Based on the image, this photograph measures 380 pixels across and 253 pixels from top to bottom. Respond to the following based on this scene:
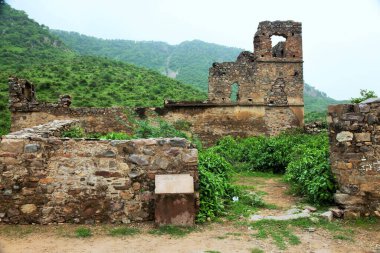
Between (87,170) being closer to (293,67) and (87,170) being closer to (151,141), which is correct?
(151,141)

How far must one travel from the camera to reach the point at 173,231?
483 centimetres

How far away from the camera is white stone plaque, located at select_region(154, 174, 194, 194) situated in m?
4.93

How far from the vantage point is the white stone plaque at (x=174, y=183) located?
493cm

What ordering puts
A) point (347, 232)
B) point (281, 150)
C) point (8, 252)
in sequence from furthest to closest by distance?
point (281, 150) → point (347, 232) → point (8, 252)

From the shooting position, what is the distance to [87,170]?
522 centimetres

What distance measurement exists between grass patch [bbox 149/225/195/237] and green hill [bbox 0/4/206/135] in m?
15.9

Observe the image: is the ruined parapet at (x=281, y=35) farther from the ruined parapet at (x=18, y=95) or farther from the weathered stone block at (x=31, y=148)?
the weathered stone block at (x=31, y=148)

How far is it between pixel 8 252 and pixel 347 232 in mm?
4330

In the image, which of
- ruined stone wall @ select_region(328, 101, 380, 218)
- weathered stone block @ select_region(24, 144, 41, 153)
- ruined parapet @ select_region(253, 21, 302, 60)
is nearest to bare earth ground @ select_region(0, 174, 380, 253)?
ruined stone wall @ select_region(328, 101, 380, 218)

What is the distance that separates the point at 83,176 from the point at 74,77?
22225 millimetres

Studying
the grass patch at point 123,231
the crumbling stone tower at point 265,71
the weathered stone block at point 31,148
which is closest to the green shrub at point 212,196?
the grass patch at point 123,231

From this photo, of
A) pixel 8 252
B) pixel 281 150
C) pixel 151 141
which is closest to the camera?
pixel 8 252

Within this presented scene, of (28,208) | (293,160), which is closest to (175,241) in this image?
(28,208)

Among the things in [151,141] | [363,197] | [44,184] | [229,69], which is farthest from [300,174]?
[229,69]
